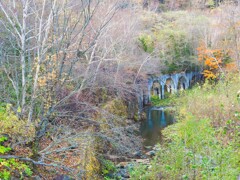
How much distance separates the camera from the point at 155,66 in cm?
2084

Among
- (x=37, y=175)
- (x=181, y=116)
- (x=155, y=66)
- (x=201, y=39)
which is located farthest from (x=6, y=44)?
(x=201, y=39)

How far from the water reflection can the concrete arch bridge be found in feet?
9.82

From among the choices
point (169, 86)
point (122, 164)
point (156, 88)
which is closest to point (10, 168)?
point (122, 164)

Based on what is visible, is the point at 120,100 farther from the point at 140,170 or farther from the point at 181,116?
the point at 140,170

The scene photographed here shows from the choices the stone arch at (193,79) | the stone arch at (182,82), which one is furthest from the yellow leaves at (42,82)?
the stone arch at (193,79)

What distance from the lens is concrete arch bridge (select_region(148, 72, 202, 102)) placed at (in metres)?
24.1

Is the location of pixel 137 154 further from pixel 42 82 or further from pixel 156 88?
pixel 156 88

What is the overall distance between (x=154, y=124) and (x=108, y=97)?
4100mm

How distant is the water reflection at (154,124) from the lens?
13852 mm

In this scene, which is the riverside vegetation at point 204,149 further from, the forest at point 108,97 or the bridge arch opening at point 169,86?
the bridge arch opening at point 169,86

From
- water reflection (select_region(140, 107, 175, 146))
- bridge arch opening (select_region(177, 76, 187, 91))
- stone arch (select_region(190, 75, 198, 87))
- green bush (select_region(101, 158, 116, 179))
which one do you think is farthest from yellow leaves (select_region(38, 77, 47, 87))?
stone arch (select_region(190, 75, 198, 87))

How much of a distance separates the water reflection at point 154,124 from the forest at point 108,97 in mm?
80

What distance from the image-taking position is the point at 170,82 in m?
26.5

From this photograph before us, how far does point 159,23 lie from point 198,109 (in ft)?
59.6
